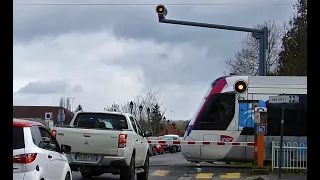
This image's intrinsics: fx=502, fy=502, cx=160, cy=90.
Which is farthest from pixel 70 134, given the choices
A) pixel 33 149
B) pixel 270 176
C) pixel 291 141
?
pixel 291 141

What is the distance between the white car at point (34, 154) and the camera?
7.54 m

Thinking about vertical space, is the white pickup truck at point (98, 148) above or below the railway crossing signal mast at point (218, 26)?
below

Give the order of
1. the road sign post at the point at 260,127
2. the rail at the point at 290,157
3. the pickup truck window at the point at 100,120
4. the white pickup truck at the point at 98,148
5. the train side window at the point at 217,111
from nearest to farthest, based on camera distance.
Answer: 1. the white pickup truck at the point at 98,148
2. the pickup truck window at the point at 100,120
3. the road sign post at the point at 260,127
4. the rail at the point at 290,157
5. the train side window at the point at 217,111

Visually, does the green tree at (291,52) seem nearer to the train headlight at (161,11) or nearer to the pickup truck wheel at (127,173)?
the train headlight at (161,11)

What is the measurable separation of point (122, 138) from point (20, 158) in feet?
15.0

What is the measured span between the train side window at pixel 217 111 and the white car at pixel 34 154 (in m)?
10.3

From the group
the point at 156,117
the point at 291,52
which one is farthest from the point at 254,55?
the point at 156,117

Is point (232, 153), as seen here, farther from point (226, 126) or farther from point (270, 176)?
point (270, 176)

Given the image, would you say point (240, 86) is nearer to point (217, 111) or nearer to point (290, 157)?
point (217, 111)

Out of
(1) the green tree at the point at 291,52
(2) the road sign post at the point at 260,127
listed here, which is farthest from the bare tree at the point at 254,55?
(2) the road sign post at the point at 260,127

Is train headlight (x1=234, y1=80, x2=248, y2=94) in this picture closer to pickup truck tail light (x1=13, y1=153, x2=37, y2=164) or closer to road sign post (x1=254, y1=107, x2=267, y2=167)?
road sign post (x1=254, y1=107, x2=267, y2=167)

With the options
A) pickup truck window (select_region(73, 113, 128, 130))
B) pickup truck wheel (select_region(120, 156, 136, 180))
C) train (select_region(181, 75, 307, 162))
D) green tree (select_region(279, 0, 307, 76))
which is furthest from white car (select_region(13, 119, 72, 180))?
green tree (select_region(279, 0, 307, 76))

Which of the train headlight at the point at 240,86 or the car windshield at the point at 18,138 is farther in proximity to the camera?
the train headlight at the point at 240,86

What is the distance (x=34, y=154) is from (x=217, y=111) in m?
11.8
